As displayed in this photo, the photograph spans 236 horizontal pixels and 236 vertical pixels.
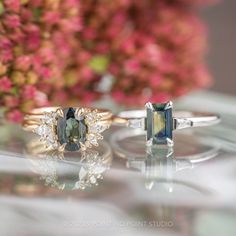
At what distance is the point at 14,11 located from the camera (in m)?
0.70

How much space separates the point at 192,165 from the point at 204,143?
0.38 ft

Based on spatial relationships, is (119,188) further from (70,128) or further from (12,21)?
(12,21)

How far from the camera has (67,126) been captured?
28.5 inches

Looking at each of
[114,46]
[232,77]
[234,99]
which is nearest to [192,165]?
[114,46]

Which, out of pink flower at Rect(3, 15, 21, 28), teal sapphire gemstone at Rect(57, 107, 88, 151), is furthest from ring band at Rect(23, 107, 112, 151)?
pink flower at Rect(3, 15, 21, 28)

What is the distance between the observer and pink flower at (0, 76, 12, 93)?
71 cm

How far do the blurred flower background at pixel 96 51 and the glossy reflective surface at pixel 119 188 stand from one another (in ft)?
0.32

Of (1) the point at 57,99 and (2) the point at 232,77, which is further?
(2) the point at 232,77

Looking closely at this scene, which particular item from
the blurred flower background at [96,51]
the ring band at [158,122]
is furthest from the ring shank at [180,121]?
the blurred flower background at [96,51]

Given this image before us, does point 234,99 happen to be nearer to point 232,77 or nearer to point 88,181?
point 232,77

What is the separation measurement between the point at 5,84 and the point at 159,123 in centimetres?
22

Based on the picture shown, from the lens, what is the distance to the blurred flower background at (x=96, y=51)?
72 centimetres

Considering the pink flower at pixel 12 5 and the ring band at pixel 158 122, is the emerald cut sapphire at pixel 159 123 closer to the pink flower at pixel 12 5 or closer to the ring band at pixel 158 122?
the ring band at pixel 158 122

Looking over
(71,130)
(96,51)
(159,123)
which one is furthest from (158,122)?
(96,51)
